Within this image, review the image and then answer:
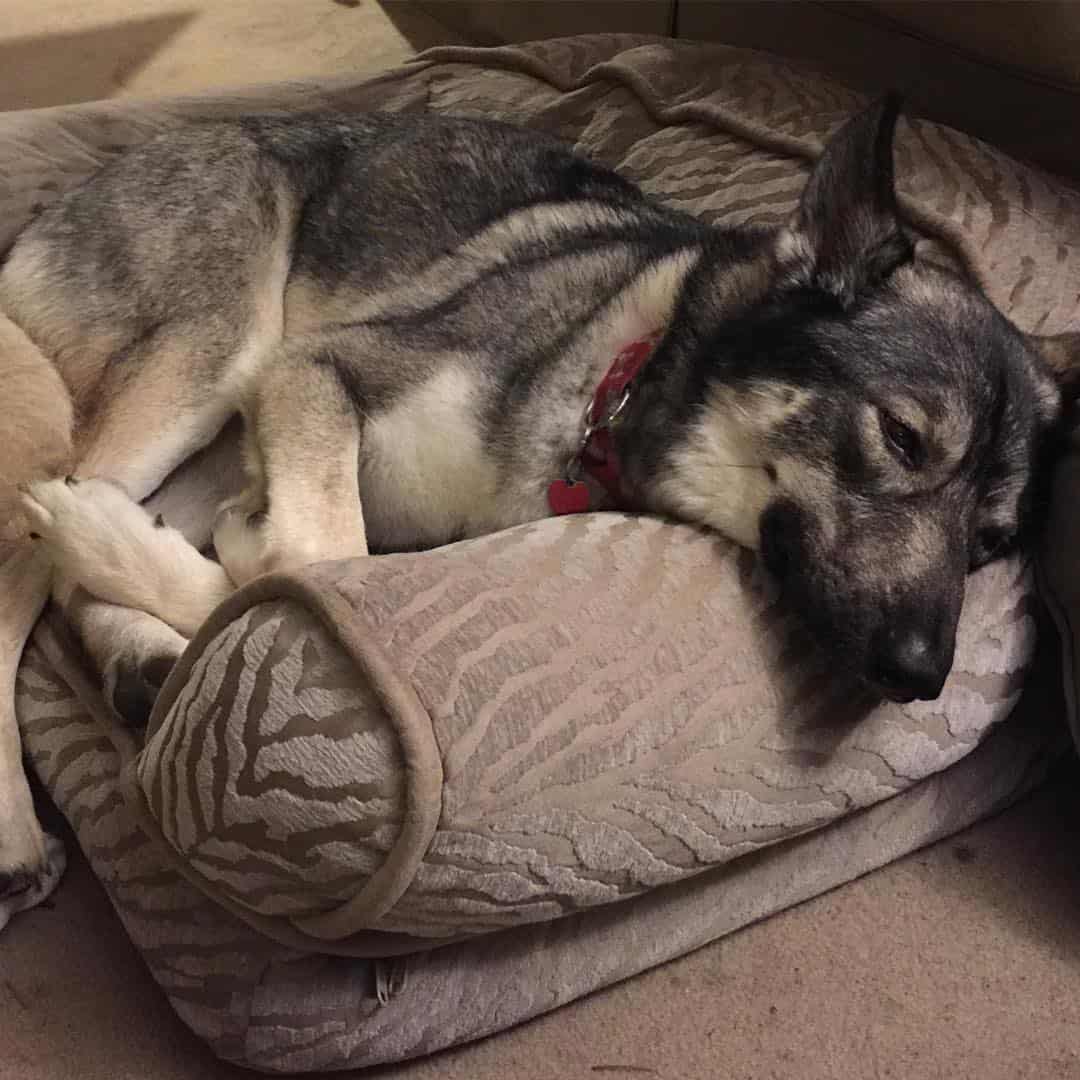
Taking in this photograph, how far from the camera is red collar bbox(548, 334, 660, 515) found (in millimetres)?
1778

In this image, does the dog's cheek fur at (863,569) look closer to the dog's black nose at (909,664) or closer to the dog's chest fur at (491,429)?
the dog's black nose at (909,664)

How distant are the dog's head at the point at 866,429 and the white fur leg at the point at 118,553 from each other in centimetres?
78

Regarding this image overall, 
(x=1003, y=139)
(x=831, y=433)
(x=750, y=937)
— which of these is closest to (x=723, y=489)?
(x=831, y=433)

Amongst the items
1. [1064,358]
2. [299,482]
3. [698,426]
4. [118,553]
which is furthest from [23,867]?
[1064,358]

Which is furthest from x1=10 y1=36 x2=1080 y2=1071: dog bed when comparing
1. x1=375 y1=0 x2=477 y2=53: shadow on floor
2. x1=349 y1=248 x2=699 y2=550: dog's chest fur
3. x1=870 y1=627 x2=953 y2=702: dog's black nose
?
x1=375 y1=0 x2=477 y2=53: shadow on floor

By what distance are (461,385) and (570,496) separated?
10.4 inches

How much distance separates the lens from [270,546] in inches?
68.1

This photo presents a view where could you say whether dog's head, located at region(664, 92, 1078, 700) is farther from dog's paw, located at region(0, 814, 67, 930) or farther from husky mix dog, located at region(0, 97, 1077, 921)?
dog's paw, located at region(0, 814, 67, 930)

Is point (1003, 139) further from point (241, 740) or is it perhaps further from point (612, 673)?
point (241, 740)

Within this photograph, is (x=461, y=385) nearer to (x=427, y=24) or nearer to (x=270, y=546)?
(x=270, y=546)


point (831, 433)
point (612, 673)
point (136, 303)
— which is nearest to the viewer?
point (612, 673)

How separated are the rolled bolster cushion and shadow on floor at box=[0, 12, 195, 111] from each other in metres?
3.26

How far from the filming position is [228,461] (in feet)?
7.00

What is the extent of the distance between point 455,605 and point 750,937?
2.67 feet
